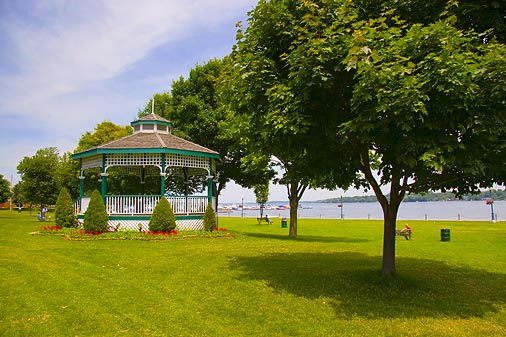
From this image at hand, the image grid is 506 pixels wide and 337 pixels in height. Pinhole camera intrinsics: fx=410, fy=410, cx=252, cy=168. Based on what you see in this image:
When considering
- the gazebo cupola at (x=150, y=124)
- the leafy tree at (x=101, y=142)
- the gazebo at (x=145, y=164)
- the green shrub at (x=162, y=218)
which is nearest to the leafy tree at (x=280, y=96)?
the green shrub at (x=162, y=218)

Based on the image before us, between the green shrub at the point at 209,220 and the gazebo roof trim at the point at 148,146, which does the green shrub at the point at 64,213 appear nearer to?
the gazebo roof trim at the point at 148,146

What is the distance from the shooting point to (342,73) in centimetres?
806

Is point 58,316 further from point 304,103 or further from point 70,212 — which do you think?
point 70,212

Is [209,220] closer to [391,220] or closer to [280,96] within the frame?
[391,220]

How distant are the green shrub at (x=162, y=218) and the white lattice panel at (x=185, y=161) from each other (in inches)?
94.5

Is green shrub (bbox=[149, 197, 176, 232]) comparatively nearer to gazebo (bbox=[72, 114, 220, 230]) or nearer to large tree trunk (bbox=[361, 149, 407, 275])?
gazebo (bbox=[72, 114, 220, 230])

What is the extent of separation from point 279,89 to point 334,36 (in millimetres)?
1375

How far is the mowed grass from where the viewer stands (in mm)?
6574

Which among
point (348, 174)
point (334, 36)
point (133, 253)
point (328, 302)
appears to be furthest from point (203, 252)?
point (334, 36)

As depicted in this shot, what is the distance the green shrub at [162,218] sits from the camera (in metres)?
18.6

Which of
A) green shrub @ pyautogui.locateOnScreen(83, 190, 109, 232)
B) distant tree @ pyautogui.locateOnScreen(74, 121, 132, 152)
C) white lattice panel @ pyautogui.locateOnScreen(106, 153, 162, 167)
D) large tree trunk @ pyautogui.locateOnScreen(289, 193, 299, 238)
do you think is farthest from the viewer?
distant tree @ pyautogui.locateOnScreen(74, 121, 132, 152)

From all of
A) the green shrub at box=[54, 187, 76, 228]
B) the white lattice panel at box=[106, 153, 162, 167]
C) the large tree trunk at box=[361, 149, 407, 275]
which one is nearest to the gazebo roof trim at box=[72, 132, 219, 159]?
the white lattice panel at box=[106, 153, 162, 167]

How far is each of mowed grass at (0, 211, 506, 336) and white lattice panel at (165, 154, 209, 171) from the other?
24.2ft

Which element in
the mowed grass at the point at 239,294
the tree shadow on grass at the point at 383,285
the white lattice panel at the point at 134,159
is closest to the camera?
the mowed grass at the point at 239,294
